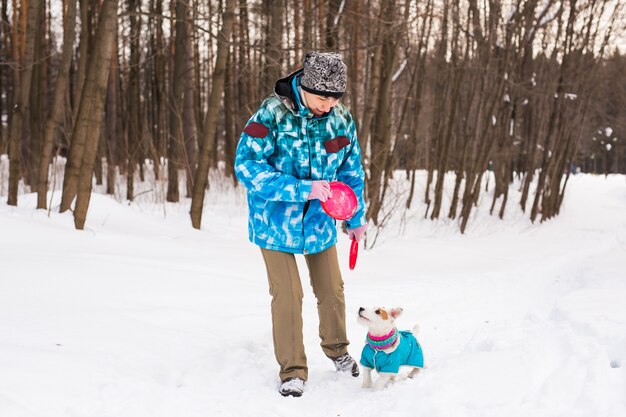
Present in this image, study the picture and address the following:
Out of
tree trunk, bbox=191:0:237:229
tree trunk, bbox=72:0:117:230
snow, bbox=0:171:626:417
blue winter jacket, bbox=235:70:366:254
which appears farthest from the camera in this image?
tree trunk, bbox=191:0:237:229

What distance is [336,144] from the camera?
3582 millimetres

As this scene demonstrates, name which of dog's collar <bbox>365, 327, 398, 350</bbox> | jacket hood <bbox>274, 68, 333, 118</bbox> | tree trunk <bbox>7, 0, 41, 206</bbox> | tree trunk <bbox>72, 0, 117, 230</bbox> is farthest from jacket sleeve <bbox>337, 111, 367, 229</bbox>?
tree trunk <bbox>7, 0, 41, 206</bbox>

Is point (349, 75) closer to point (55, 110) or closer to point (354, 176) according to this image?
point (55, 110)

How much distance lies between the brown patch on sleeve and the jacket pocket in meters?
0.40

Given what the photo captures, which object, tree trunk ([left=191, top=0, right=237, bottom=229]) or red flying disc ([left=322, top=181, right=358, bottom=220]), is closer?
red flying disc ([left=322, top=181, right=358, bottom=220])

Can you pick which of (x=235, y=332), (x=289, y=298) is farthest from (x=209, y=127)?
(x=289, y=298)

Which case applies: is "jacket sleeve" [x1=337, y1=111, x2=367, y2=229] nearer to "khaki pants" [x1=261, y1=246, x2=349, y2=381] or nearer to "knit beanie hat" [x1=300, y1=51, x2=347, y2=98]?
"khaki pants" [x1=261, y1=246, x2=349, y2=381]

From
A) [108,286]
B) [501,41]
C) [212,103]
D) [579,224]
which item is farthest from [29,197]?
[579,224]

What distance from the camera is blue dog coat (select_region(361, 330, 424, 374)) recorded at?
11.5ft

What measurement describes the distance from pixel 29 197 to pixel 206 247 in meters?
4.59

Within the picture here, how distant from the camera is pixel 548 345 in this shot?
420 centimetres

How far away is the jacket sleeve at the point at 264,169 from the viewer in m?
3.32

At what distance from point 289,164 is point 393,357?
132 centimetres

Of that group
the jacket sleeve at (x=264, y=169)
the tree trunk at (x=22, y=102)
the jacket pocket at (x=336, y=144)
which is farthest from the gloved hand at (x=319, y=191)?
the tree trunk at (x=22, y=102)
